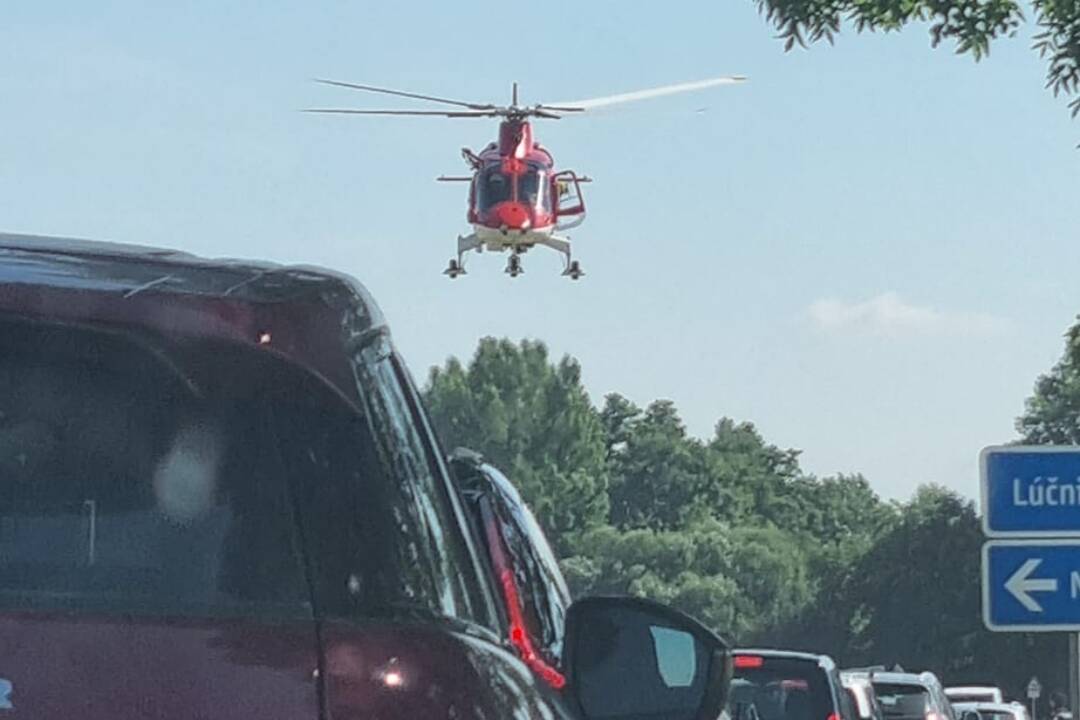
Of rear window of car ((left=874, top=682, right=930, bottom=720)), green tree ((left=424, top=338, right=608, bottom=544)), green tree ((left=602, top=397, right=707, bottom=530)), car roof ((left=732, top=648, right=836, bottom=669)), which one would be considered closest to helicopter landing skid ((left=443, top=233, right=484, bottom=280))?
rear window of car ((left=874, top=682, right=930, bottom=720))

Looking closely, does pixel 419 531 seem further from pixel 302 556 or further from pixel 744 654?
pixel 744 654

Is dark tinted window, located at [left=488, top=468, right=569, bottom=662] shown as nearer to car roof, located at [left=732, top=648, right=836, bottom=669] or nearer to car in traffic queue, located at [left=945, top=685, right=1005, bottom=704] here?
car roof, located at [left=732, top=648, right=836, bottom=669]

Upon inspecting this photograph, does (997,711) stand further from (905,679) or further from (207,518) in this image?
(207,518)

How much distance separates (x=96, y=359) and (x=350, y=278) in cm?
53

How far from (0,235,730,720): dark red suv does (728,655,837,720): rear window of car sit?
13.4m

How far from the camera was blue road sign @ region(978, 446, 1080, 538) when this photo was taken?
15719 millimetres

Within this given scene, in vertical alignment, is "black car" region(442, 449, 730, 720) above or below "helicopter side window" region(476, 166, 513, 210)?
below

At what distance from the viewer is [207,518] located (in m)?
3.06

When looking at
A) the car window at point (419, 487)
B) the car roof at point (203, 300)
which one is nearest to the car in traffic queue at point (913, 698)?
the car window at point (419, 487)

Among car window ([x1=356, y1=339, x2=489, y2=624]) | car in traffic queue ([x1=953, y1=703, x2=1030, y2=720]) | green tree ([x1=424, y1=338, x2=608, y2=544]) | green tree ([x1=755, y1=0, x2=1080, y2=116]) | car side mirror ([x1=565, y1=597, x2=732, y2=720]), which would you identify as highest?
green tree ([x1=424, y1=338, x2=608, y2=544])

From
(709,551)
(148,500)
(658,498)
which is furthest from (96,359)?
(658,498)

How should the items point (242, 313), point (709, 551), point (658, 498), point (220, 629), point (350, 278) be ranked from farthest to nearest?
1. point (658, 498)
2. point (709, 551)
3. point (350, 278)
4. point (242, 313)
5. point (220, 629)

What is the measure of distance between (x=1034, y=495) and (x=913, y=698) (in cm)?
788

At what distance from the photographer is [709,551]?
459 ft
